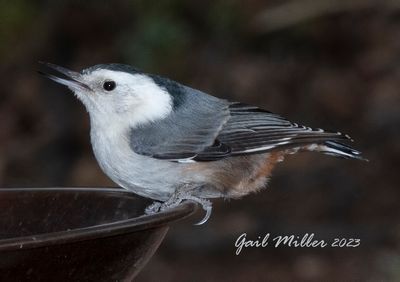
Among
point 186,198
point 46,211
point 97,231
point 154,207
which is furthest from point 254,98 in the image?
point 97,231

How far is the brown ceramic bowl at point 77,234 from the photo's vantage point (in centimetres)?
147

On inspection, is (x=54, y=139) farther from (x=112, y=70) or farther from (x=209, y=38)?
(x=112, y=70)

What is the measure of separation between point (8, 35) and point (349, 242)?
189 centimetres

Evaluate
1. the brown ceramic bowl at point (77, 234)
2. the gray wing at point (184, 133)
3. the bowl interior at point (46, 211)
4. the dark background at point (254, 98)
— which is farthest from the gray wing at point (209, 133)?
the dark background at point (254, 98)

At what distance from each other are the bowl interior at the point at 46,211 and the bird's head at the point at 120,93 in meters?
0.68

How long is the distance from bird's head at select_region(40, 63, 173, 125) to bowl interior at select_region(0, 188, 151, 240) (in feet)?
2.24

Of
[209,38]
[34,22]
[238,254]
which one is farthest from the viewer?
[209,38]

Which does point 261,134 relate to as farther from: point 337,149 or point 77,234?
point 77,234

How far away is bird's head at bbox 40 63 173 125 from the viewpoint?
101 inches

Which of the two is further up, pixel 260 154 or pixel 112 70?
pixel 112 70

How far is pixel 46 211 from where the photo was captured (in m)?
1.93

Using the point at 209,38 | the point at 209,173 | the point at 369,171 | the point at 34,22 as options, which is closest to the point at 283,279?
the point at 369,171

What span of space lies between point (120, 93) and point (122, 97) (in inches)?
0.7

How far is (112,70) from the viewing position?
2564 mm
